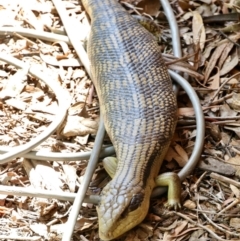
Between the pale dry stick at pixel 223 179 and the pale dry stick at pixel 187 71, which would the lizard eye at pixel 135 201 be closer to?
the pale dry stick at pixel 223 179

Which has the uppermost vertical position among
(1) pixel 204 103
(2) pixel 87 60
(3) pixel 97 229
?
(2) pixel 87 60

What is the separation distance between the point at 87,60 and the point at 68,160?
0.86m

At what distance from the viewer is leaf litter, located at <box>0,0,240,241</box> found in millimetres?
2957

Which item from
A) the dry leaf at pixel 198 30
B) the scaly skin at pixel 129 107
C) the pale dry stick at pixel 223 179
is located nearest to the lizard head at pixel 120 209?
the scaly skin at pixel 129 107

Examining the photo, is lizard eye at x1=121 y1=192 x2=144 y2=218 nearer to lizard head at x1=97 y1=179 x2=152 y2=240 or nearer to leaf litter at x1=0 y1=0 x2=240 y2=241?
lizard head at x1=97 y1=179 x2=152 y2=240

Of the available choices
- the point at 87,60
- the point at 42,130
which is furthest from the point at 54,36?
the point at 42,130

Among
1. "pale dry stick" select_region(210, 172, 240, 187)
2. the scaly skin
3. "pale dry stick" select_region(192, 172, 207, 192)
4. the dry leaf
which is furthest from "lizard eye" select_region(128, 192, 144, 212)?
the dry leaf

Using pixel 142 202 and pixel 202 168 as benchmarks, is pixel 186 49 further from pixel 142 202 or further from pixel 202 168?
pixel 142 202

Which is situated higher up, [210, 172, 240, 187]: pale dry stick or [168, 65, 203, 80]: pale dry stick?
[168, 65, 203, 80]: pale dry stick

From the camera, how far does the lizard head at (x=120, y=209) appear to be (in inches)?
109

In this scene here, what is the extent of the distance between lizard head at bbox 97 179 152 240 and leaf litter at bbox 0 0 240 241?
0.12 metres

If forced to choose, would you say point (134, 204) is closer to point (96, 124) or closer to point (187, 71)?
point (96, 124)

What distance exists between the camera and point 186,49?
390 centimetres

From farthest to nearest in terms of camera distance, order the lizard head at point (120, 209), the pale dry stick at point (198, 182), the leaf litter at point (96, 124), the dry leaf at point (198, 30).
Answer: the dry leaf at point (198, 30) < the pale dry stick at point (198, 182) < the leaf litter at point (96, 124) < the lizard head at point (120, 209)
